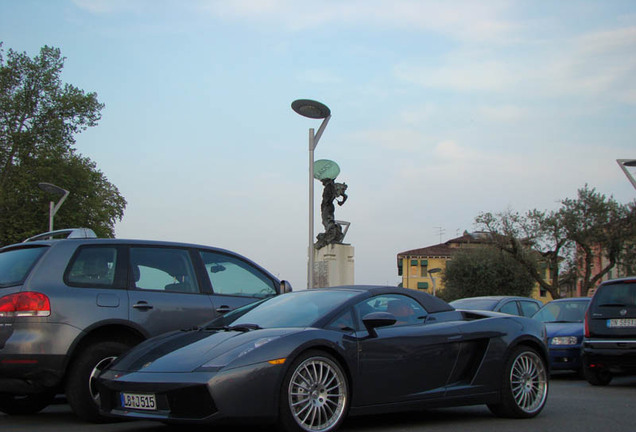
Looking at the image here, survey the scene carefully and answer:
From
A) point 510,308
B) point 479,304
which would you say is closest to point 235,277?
point 479,304

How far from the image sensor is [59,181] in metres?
48.3

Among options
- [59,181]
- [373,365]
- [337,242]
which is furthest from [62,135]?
[373,365]

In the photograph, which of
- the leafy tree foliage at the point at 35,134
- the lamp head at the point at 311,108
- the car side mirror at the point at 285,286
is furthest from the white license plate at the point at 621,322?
the leafy tree foliage at the point at 35,134

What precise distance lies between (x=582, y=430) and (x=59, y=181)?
45.8 meters

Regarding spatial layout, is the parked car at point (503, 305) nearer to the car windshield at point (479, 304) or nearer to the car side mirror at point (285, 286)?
the car windshield at point (479, 304)

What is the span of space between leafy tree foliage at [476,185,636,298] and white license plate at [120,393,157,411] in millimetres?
48499

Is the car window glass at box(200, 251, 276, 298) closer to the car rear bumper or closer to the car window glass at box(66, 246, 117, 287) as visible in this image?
the car window glass at box(66, 246, 117, 287)

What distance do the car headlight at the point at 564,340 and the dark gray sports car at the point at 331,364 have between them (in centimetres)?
613

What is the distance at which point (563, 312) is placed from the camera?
47.6 feet

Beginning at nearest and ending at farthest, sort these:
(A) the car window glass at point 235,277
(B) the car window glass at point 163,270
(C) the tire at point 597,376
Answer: (B) the car window glass at point 163,270
(A) the car window glass at point 235,277
(C) the tire at point 597,376

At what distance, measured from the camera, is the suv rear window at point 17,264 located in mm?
6828

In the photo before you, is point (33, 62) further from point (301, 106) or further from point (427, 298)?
point (427, 298)

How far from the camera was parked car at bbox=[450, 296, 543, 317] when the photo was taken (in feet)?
46.4

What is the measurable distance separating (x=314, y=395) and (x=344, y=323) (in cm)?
70
